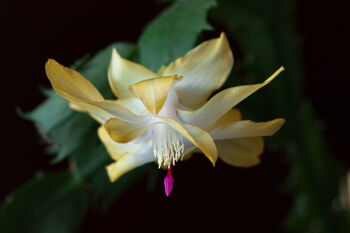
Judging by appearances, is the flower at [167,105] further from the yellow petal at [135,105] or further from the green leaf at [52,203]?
the green leaf at [52,203]

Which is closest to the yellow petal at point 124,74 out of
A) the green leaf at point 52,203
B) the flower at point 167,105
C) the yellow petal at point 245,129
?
the flower at point 167,105

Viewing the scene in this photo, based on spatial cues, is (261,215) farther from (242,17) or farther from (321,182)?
(242,17)

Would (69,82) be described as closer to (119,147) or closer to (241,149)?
(119,147)

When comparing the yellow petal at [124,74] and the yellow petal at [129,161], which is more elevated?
the yellow petal at [124,74]

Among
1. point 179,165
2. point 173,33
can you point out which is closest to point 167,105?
point 173,33

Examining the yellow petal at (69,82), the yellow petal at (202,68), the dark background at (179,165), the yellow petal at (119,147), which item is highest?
the yellow petal at (69,82)

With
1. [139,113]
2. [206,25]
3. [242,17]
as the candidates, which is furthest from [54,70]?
[242,17]
